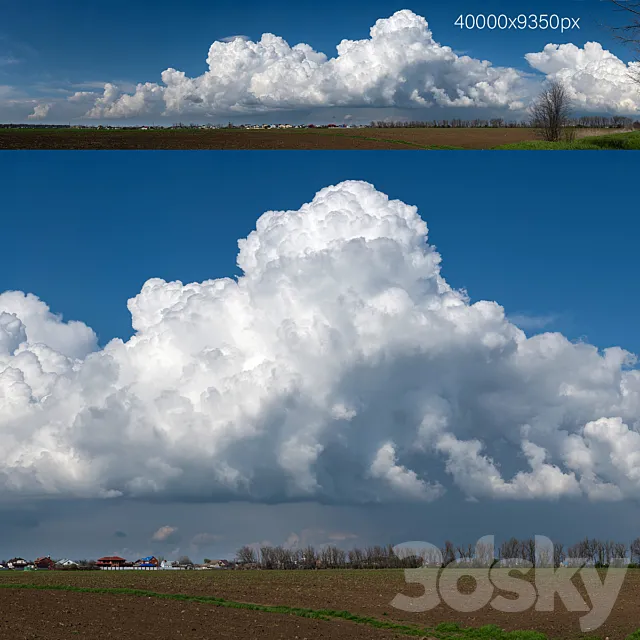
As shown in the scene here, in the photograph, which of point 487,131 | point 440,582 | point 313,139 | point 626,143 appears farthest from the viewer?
point 440,582

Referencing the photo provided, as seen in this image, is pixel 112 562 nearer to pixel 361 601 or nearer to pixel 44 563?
pixel 44 563

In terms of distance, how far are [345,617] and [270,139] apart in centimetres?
2531

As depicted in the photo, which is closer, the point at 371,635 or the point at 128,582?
the point at 371,635

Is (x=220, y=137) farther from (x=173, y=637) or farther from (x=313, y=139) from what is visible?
(x=173, y=637)

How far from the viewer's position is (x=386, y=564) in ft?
388

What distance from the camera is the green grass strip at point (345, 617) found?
4044 cm

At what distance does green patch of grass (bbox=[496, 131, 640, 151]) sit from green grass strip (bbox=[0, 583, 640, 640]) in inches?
831

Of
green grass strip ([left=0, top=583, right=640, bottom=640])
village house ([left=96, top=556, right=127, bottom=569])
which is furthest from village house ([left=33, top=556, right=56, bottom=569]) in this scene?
green grass strip ([left=0, top=583, right=640, bottom=640])

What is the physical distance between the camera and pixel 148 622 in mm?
42688

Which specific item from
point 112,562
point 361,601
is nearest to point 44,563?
point 112,562

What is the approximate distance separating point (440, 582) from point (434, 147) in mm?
44749

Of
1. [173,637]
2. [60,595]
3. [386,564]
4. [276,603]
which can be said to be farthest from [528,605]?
[386,564]

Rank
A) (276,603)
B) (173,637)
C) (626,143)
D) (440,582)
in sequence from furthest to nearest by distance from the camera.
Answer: (440,582) → (276,603) → (173,637) → (626,143)

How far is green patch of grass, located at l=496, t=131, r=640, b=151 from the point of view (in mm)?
32562
